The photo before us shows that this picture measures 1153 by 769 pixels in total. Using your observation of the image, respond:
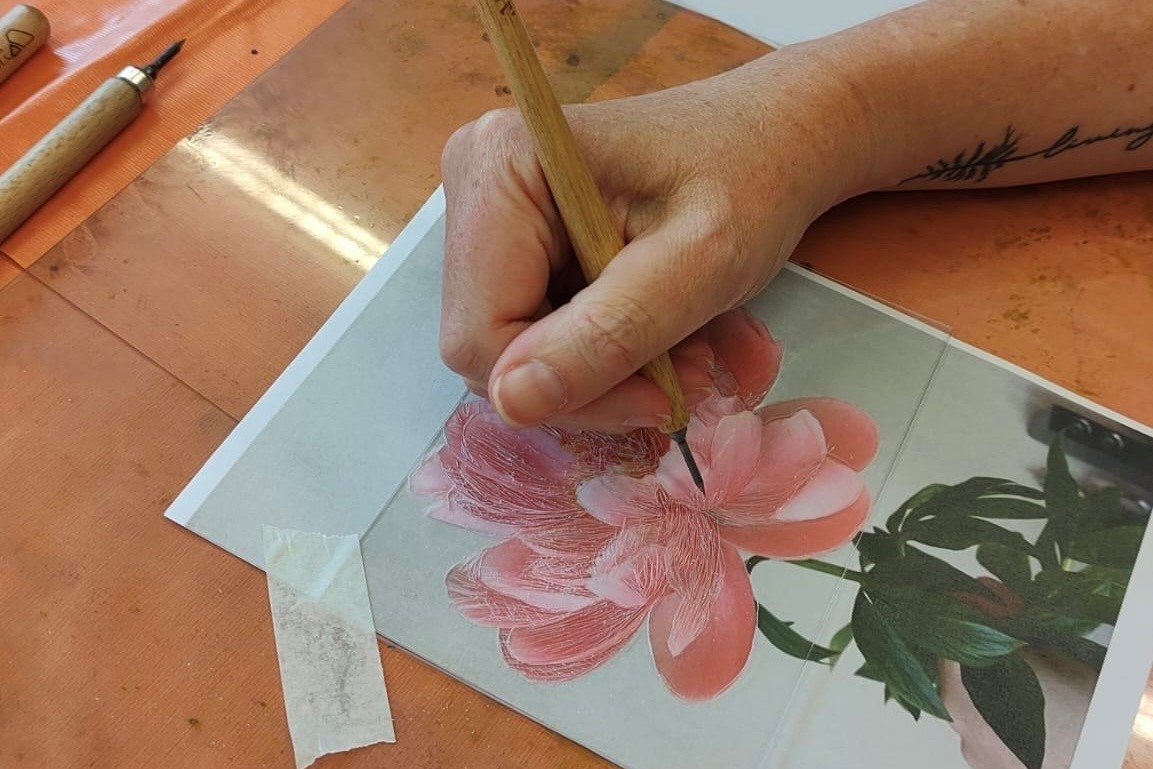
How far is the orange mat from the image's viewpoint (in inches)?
30.0

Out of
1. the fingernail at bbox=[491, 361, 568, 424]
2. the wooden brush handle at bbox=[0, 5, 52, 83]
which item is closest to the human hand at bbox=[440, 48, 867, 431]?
the fingernail at bbox=[491, 361, 568, 424]

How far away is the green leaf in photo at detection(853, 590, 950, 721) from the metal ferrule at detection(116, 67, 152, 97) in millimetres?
749

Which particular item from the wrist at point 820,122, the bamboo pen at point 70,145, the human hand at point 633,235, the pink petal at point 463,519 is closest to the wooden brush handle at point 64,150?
the bamboo pen at point 70,145

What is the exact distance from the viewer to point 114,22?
Result: 33.7 inches

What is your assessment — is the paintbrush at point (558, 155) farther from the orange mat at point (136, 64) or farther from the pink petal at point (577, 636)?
the orange mat at point (136, 64)

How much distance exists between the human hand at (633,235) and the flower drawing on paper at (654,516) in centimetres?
3

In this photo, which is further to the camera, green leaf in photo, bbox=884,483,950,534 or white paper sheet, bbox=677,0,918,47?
white paper sheet, bbox=677,0,918,47

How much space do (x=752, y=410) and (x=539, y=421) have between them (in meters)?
0.18

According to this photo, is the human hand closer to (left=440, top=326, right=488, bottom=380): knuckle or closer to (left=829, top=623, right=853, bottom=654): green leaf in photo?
(left=440, top=326, right=488, bottom=380): knuckle

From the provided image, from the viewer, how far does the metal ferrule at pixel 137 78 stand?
78 centimetres

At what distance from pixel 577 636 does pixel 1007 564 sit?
30 centimetres

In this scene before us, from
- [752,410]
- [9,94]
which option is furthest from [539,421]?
[9,94]

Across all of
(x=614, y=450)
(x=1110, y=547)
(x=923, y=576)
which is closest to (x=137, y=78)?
(x=614, y=450)

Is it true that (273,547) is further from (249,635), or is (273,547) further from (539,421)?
(539,421)
